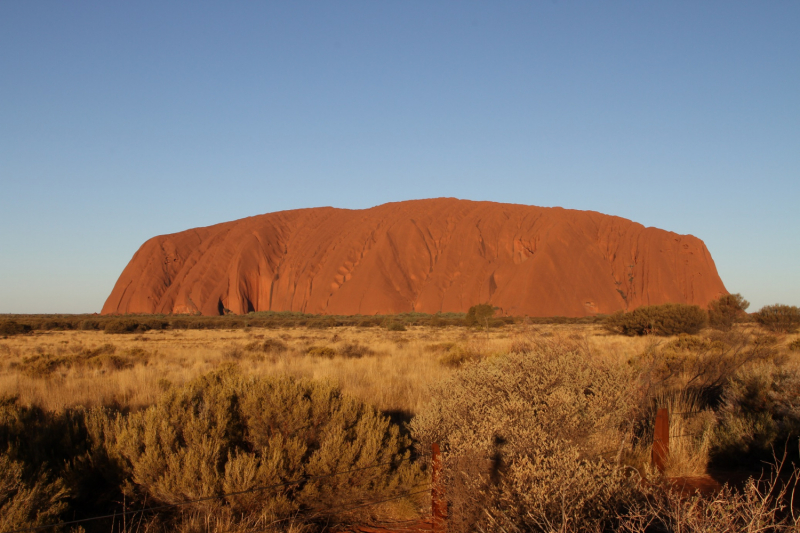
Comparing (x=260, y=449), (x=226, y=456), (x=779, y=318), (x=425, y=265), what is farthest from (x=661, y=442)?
(x=425, y=265)

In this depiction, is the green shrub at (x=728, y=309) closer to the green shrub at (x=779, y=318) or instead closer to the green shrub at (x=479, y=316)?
the green shrub at (x=779, y=318)

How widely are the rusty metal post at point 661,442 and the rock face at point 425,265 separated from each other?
5061 centimetres

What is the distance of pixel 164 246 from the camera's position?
253 feet

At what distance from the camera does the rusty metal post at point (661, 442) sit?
4680 millimetres

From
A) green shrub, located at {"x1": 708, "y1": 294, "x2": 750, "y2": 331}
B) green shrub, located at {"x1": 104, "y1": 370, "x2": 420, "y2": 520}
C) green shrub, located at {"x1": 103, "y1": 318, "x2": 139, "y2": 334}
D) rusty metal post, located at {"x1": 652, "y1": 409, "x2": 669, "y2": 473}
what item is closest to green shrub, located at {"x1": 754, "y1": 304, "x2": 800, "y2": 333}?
green shrub, located at {"x1": 708, "y1": 294, "x2": 750, "y2": 331}

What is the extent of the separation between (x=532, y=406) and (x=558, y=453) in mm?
1299

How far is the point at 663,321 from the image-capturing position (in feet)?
85.2

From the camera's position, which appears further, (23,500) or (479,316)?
(479,316)

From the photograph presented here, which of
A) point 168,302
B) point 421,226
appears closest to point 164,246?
point 168,302

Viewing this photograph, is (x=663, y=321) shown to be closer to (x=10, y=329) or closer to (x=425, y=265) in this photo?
(x=10, y=329)

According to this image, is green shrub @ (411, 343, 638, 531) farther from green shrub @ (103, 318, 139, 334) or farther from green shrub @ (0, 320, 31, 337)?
green shrub @ (0, 320, 31, 337)

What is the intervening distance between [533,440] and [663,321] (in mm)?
25898

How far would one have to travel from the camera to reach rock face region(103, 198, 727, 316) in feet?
193

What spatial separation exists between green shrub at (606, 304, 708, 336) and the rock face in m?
26.1
